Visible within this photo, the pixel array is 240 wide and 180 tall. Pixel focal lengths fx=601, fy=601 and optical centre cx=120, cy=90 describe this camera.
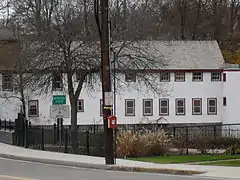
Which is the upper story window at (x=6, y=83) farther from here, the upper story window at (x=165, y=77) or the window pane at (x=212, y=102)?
the window pane at (x=212, y=102)

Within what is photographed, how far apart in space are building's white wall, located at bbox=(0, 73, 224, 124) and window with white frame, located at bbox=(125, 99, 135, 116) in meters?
0.30

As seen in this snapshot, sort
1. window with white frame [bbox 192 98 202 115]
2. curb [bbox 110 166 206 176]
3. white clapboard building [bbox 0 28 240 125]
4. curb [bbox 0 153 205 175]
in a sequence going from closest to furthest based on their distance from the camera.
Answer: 1. curb [bbox 110 166 206 176]
2. curb [bbox 0 153 205 175]
3. white clapboard building [bbox 0 28 240 125]
4. window with white frame [bbox 192 98 202 115]

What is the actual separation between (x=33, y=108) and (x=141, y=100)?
10109 mm

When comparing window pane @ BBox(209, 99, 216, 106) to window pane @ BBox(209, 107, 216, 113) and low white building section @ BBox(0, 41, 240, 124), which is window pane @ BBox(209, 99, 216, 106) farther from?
window pane @ BBox(209, 107, 216, 113)

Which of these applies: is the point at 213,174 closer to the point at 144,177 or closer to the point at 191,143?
the point at 144,177

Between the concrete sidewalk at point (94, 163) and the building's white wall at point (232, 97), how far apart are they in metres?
29.8

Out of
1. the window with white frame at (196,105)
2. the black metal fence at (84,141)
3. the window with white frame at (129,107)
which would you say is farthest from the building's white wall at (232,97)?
the black metal fence at (84,141)

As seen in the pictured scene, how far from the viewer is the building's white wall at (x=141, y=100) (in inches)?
2183

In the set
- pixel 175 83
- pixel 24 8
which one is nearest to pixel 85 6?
pixel 24 8

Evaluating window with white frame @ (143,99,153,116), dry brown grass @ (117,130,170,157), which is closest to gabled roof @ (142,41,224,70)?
window with white frame @ (143,99,153,116)

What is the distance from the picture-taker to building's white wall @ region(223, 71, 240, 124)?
55.6m

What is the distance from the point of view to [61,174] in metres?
18.3

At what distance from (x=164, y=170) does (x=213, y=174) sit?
171 cm

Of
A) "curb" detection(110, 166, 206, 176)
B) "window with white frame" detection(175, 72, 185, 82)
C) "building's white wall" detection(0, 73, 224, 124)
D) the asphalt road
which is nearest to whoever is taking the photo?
the asphalt road
